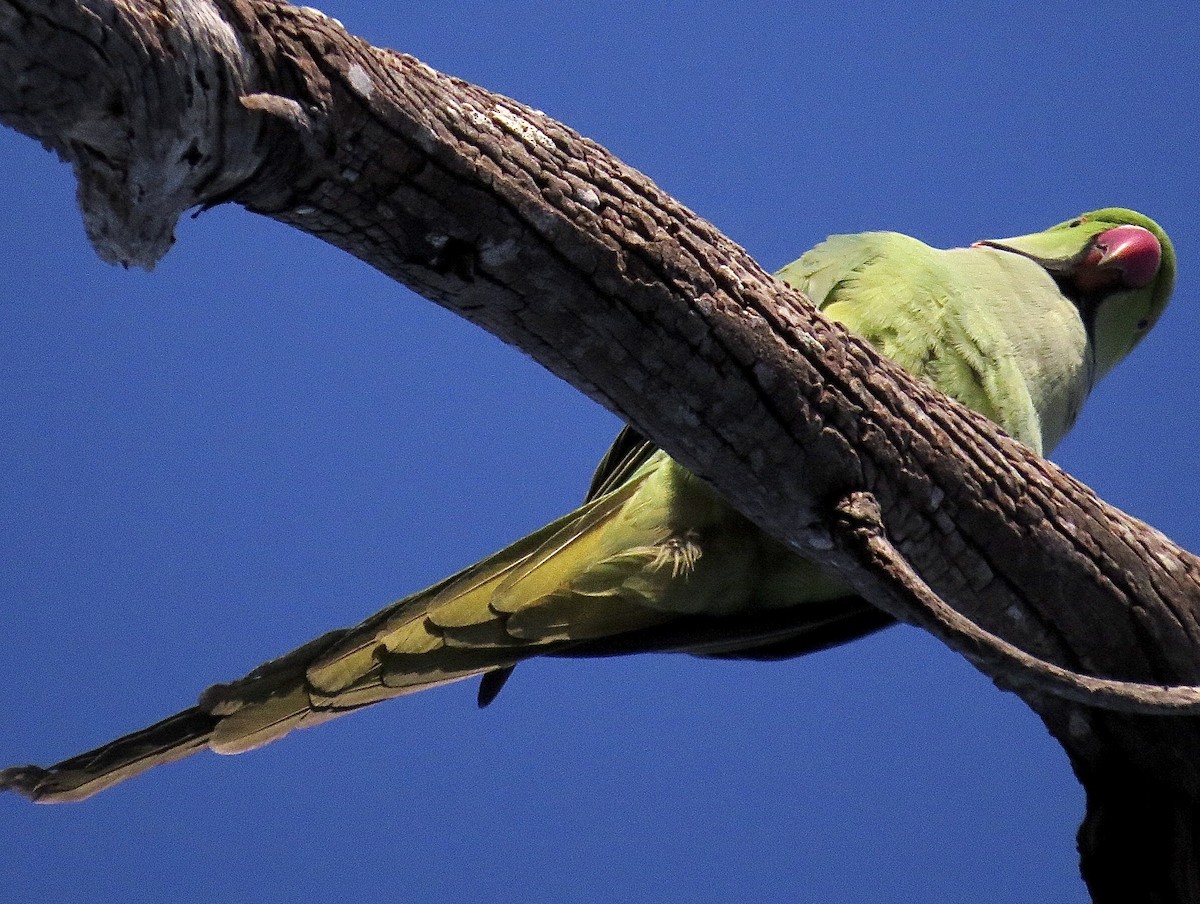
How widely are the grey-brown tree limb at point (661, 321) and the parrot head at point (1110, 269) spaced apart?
3.19 ft

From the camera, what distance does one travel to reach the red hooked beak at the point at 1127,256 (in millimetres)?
2818

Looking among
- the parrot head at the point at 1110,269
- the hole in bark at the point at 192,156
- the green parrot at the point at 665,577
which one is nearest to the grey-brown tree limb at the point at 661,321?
the hole in bark at the point at 192,156

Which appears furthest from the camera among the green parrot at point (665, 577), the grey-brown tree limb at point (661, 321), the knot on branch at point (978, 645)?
the green parrot at point (665, 577)

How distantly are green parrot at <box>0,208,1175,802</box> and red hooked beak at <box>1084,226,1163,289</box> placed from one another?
0.31 metres

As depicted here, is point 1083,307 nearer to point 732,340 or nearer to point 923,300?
point 923,300

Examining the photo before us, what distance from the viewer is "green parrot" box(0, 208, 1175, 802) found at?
215 cm

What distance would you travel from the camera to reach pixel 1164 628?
6.70ft

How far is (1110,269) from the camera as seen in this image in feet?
9.30

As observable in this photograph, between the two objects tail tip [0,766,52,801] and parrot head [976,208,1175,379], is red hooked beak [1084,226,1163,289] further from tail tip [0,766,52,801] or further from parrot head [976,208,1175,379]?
tail tip [0,766,52,801]

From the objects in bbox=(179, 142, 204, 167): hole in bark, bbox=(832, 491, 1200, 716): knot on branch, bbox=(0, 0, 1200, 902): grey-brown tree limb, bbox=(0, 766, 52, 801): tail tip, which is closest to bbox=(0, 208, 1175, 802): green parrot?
bbox=(0, 766, 52, 801): tail tip

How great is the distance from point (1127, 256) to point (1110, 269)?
0.16 ft

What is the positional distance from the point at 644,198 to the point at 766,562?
3.22ft

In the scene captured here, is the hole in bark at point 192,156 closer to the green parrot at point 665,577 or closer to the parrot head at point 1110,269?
the green parrot at point 665,577

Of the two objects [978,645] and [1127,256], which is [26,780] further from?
[1127,256]
